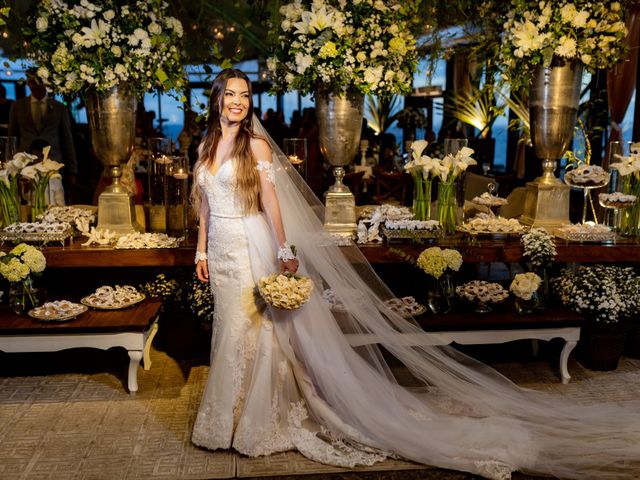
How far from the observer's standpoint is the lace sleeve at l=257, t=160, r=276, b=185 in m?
3.25

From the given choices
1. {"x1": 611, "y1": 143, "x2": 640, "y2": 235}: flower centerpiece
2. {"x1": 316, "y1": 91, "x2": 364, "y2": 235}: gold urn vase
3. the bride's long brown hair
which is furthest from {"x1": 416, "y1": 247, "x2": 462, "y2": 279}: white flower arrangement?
{"x1": 611, "y1": 143, "x2": 640, "y2": 235}: flower centerpiece

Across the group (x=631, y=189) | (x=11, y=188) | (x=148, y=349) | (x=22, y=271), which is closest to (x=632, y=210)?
(x=631, y=189)

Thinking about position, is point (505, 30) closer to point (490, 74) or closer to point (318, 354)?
point (490, 74)

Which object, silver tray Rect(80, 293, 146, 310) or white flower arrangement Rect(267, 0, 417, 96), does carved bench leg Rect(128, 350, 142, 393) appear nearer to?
silver tray Rect(80, 293, 146, 310)

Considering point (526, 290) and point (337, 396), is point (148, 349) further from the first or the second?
point (526, 290)

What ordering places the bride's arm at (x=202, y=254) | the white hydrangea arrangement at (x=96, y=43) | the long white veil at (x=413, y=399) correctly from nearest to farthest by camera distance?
the long white veil at (x=413, y=399) < the bride's arm at (x=202, y=254) < the white hydrangea arrangement at (x=96, y=43)

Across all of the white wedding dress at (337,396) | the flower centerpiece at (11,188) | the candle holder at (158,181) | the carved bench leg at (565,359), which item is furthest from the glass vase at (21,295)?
the carved bench leg at (565,359)

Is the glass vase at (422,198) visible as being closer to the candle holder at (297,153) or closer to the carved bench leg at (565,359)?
the candle holder at (297,153)

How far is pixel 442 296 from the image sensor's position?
168 inches

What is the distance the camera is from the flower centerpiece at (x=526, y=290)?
4109 mm

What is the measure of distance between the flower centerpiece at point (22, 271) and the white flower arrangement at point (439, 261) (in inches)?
88.0

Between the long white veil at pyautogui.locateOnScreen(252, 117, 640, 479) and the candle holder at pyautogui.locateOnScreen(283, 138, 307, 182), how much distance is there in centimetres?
76

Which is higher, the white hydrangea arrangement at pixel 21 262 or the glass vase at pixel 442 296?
the white hydrangea arrangement at pixel 21 262

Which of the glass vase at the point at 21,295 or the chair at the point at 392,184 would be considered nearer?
the glass vase at the point at 21,295
